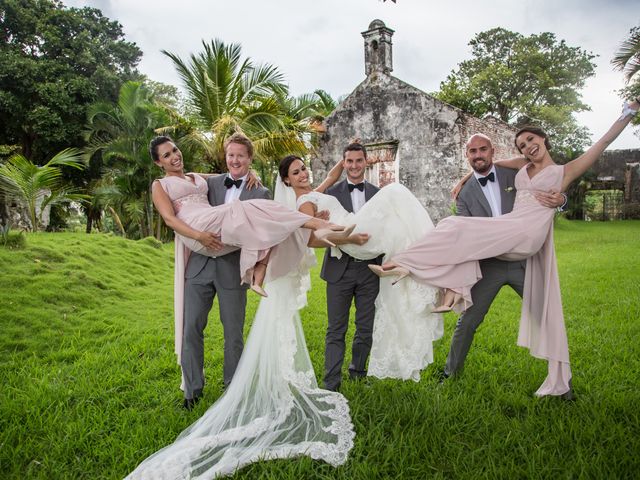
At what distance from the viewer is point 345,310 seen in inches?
170

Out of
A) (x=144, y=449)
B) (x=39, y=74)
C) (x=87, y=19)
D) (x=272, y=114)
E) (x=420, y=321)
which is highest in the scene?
(x=87, y=19)

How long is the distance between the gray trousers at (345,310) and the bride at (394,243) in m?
0.19

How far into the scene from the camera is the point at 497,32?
2872cm

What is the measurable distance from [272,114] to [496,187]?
12081mm

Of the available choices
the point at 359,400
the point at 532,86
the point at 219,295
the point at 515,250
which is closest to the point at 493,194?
the point at 515,250

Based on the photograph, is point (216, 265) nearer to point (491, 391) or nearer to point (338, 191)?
→ point (338, 191)

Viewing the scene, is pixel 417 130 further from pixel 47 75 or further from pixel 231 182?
pixel 47 75

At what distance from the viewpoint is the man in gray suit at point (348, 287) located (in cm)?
427

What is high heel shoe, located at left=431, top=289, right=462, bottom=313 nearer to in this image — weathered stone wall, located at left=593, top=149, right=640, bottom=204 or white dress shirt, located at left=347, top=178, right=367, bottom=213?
white dress shirt, located at left=347, top=178, right=367, bottom=213

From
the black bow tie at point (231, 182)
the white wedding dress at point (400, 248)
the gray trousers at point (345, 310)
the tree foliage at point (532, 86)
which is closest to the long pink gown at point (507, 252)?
the white wedding dress at point (400, 248)

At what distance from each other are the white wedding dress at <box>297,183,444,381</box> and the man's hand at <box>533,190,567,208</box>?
0.88 metres

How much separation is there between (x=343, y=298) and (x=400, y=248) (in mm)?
655

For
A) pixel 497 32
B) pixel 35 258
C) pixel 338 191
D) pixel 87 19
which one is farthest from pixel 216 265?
pixel 497 32

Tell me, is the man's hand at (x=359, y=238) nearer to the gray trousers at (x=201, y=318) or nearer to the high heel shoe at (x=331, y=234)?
the high heel shoe at (x=331, y=234)
